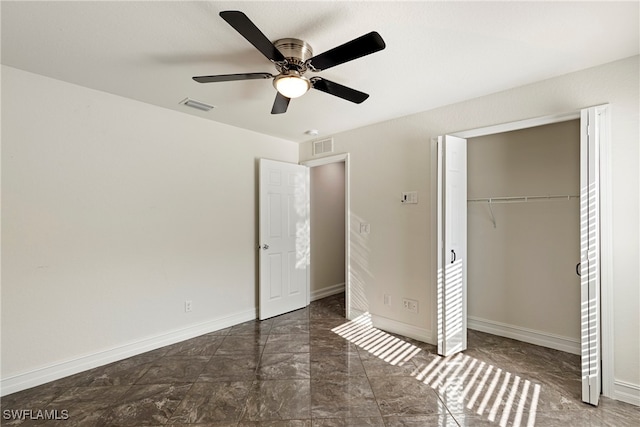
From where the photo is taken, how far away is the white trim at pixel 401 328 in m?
3.28

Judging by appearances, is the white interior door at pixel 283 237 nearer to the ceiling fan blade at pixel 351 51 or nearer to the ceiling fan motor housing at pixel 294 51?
the ceiling fan motor housing at pixel 294 51

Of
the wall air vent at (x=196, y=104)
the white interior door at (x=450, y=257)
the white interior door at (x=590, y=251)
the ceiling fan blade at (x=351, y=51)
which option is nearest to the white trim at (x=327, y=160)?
the white interior door at (x=450, y=257)

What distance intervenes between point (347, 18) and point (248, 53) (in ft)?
2.50

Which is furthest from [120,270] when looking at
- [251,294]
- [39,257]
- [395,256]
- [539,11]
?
[539,11]

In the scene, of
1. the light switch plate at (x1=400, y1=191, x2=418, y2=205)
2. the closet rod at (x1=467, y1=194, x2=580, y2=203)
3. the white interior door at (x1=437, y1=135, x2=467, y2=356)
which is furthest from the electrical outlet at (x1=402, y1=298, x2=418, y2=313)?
the closet rod at (x1=467, y1=194, x2=580, y2=203)

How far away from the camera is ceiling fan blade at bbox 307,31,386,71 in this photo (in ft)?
5.06

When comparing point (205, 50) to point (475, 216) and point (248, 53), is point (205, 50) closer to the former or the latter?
point (248, 53)

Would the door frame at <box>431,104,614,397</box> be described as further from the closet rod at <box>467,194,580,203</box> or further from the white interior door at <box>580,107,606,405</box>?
the closet rod at <box>467,194,580,203</box>

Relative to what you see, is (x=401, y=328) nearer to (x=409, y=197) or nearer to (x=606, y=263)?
(x=409, y=197)

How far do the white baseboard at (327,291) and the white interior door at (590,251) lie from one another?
3.33 m

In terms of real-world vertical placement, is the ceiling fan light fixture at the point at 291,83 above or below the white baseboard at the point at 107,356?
above

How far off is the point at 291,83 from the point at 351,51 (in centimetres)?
51

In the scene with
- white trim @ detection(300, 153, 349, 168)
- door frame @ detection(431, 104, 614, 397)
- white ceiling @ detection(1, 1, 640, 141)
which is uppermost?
white ceiling @ detection(1, 1, 640, 141)

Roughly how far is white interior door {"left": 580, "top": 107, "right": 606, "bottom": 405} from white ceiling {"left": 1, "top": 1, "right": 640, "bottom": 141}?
1.87 feet
